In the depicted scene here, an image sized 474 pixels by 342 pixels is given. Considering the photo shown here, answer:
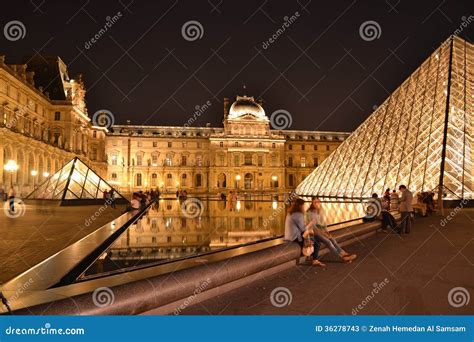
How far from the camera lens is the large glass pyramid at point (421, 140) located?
55.5ft

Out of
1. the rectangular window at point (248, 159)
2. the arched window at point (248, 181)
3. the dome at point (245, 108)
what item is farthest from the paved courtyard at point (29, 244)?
the dome at point (245, 108)

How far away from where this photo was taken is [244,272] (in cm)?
427

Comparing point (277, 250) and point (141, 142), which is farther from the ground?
point (141, 142)

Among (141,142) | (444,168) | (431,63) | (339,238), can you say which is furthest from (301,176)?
(339,238)

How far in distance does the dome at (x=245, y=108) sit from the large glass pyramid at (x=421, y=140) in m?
39.2

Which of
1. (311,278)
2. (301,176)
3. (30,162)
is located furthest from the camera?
(301,176)

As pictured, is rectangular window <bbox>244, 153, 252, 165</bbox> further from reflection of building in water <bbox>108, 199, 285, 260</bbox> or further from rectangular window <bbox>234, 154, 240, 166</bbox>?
reflection of building in water <bbox>108, 199, 285, 260</bbox>

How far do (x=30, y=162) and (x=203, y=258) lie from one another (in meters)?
31.3

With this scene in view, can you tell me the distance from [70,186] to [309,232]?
17.7 metres

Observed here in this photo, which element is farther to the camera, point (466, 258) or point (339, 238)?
point (339, 238)

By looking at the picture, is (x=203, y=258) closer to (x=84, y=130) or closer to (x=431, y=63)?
(x=431, y=63)

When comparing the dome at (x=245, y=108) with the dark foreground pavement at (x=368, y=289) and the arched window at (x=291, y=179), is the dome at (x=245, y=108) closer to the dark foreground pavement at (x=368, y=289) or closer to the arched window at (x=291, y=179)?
the arched window at (x=291, y=179)

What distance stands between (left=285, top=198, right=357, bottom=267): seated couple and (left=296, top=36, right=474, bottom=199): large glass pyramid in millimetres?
12020

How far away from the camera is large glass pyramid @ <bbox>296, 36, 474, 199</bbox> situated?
55.5ft
